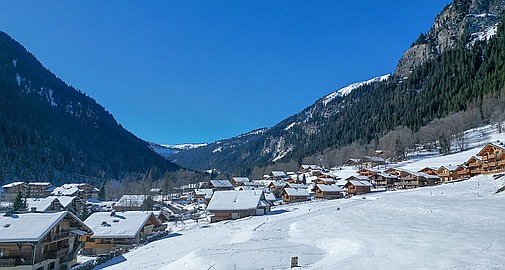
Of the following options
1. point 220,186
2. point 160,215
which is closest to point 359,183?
point 220,186

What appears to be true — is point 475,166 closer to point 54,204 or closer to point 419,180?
point 419,180

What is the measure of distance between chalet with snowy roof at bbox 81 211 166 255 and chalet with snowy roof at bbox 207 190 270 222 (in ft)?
44.2

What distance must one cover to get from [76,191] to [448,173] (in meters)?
106

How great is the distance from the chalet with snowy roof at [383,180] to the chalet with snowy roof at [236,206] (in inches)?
1650

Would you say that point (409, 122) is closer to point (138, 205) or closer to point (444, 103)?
point (444, 103)

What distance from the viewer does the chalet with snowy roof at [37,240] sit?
88.3 ft

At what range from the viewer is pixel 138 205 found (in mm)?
74812

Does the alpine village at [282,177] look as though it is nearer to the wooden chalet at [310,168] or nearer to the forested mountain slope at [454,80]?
the wooden chalet at [310,168]

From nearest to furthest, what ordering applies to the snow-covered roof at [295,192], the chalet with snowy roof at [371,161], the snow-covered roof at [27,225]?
the snow-covered roof at [27,225]
the snow-covered roof at [295,192]
the chalet with snowy roof at [371,161]

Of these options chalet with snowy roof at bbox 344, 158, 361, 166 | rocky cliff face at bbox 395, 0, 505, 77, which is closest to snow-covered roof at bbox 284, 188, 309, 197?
chalet with snowy roof at bbox 344, 158, 361, 166

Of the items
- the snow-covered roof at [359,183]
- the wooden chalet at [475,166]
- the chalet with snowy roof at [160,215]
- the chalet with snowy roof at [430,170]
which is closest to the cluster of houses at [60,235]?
the chalet with snowy roof at [160,215]

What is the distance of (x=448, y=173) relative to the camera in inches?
2940

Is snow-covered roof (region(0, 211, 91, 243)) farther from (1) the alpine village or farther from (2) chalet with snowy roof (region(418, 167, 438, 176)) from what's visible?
(2) chalet with snowy roof (region(418, 167, 438, 176))

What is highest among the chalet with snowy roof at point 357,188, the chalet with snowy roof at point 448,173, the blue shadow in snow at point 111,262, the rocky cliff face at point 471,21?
the rocky cliff face at point 471,21
